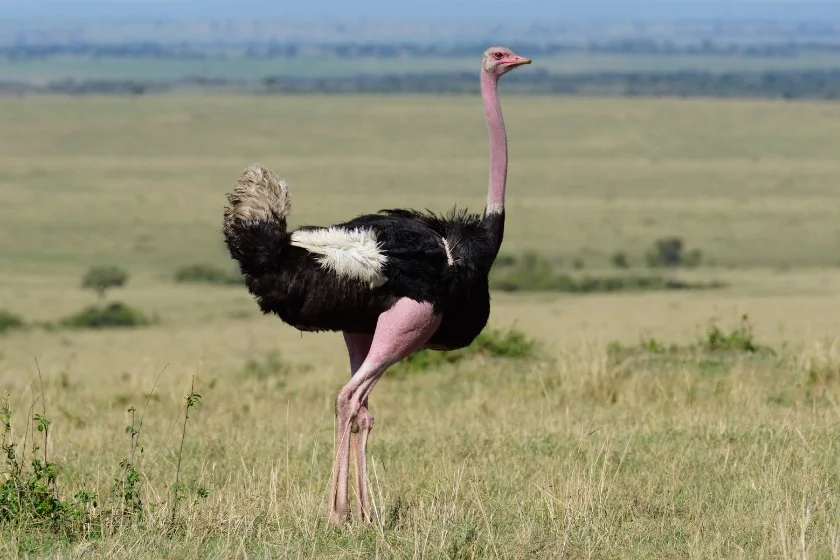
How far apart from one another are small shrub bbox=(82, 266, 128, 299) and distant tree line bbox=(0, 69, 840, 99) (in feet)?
231

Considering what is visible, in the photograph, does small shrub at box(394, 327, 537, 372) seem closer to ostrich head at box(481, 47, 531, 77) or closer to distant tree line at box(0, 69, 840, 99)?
ostrich head at box(481, 47, 531, 77)

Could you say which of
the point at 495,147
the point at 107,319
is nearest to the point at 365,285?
the point at 495,147

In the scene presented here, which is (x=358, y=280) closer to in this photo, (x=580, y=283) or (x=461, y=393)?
(x=461, y=393)

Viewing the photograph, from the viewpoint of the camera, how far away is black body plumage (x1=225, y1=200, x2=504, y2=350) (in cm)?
578

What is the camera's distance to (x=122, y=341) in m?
19.4

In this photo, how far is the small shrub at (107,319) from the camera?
863 inches

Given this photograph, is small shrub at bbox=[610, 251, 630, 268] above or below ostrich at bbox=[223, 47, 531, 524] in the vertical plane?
below

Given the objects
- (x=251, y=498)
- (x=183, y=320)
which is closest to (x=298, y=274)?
(x=251, y=498)

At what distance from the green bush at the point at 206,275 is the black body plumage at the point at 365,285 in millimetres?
22248

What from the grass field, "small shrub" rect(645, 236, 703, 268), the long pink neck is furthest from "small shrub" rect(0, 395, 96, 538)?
the grass field

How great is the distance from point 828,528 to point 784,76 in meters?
122

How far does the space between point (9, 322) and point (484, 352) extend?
473 inches

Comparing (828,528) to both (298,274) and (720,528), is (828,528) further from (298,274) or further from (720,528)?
(298,274)

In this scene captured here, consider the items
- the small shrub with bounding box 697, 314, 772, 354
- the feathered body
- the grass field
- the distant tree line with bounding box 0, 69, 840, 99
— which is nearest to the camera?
the feathered body
